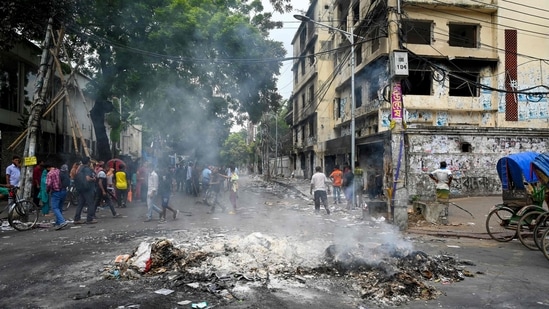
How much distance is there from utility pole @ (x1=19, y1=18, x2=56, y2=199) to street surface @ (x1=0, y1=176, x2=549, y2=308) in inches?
65.1

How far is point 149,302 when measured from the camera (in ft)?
13.6

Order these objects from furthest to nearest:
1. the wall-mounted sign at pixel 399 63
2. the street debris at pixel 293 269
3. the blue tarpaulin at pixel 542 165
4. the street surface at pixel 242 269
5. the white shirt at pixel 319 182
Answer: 1. the white shirt at pixel 319 182
2. the wall-mounted sign at pixel 399 63
3. the blue tarpaulin at pixel 542 165
4. the street debris at pixel 293 269
5. the street surface at pixel 242 269

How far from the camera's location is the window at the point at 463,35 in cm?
1891

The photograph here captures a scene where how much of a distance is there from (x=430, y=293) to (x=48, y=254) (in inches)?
Answer: 236

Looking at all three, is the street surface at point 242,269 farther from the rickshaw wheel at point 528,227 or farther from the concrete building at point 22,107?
the concrete building at point 22,107

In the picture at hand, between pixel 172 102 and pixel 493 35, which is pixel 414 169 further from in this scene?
pixel 172 102

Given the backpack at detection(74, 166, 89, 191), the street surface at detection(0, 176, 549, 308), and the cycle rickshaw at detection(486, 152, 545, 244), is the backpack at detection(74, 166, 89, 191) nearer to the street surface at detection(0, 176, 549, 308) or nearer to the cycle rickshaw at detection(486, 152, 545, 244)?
the street surface at detection(0, 176, 549, 308)

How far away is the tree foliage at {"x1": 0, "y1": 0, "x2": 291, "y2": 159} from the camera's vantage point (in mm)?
14070

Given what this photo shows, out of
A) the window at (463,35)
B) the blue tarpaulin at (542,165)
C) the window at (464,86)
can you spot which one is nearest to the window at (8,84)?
the blue tarpaulin at (542,165)

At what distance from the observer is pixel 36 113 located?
1026 centimetres

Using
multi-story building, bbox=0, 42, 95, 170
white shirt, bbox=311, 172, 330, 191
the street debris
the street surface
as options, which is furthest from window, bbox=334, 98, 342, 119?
the street debris

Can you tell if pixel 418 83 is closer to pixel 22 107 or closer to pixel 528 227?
pixel 528 227

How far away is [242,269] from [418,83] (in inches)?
649

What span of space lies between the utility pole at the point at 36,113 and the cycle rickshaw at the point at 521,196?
1127cm
